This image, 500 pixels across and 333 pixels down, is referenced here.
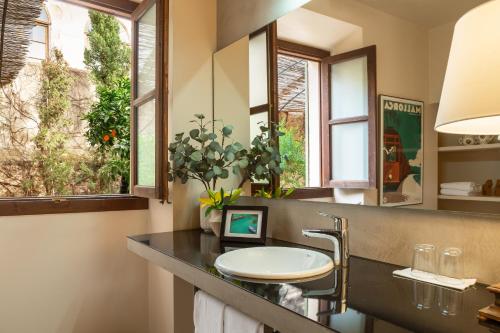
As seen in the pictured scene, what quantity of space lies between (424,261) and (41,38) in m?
2.35

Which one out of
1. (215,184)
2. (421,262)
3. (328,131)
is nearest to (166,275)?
(215,184)

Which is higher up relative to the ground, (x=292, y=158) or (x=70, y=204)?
(x=292, y=158)

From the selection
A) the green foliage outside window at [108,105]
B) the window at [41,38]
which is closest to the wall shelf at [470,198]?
the green foliage outside window at [108,105]

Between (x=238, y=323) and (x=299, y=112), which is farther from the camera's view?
(x=299, y=112)

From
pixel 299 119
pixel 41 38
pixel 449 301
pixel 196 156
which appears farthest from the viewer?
pixel 41 38

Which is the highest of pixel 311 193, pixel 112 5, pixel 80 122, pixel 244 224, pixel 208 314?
pixel 112 5

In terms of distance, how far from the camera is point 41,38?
7.29 ft

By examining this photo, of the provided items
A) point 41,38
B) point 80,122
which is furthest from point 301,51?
point 41,38

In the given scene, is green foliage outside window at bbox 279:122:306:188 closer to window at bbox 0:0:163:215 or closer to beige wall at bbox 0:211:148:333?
window at bbox 0:0:163:215

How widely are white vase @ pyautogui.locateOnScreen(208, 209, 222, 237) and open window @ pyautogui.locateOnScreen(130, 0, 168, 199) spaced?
0.27 m

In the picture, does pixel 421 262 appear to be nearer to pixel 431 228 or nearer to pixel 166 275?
pixel 431 228

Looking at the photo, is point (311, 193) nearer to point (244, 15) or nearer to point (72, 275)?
point (244, 15)

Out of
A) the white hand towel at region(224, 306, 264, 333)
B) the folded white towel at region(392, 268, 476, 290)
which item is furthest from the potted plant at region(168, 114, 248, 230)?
the folded white towel at region(392, 268, 476, 290)

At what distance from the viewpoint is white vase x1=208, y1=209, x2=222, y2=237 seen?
1.77m
